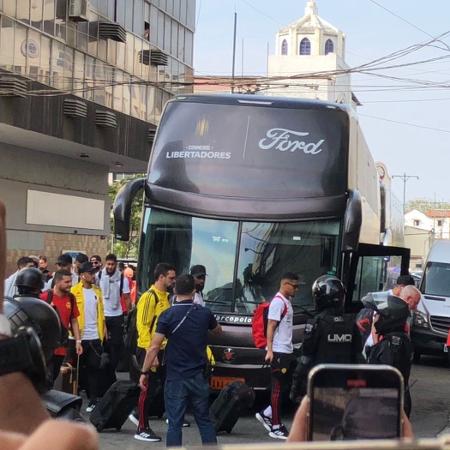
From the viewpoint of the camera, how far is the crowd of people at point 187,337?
9.34 meters

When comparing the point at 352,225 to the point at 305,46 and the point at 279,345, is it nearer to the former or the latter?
the point at 279,345

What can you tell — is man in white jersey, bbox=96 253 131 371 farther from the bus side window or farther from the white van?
the white van

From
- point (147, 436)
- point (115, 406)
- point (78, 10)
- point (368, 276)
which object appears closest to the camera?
point (147, 436)

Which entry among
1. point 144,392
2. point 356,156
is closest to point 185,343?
point 144,392

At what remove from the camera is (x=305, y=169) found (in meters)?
13.3

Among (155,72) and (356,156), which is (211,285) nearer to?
(356,156)

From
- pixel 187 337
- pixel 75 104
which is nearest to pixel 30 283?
pixel 187 337

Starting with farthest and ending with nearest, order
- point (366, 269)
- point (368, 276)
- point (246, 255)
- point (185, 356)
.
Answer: point (368, 276) < point (366, 269) < point (246, 255) < point (185, 356)

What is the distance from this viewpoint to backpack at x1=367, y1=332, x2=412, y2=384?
9.82m

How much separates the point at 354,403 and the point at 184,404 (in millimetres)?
5919

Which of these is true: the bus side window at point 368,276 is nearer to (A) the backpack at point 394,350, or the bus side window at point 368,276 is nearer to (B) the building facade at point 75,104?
(A) the backpack at point 394,350

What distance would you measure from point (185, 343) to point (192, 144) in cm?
472

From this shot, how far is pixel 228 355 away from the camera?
12.5 m

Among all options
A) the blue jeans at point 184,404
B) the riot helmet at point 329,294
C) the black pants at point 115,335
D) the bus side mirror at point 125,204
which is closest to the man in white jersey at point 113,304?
the black pants at point 115,335
